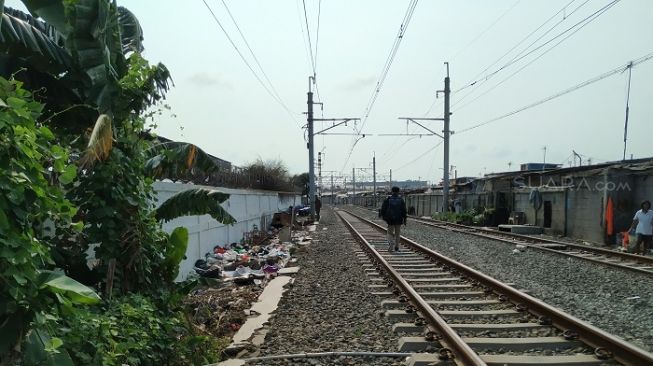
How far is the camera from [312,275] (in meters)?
12.1

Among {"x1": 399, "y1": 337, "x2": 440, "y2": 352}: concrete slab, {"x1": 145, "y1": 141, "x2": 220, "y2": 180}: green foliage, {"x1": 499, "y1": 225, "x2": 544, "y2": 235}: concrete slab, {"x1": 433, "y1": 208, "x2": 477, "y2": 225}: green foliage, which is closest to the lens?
{"x1": 399, "y1": 337, "x2": 440, "y2": 352}: concrete slab

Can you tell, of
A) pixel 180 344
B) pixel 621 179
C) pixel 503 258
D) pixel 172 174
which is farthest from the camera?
pixel 621 179

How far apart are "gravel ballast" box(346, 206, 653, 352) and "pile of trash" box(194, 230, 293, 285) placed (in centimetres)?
521

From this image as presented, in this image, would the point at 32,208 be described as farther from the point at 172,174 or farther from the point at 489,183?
the point at 489,183

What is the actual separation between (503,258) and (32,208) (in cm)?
1342

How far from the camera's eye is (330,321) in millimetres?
7559

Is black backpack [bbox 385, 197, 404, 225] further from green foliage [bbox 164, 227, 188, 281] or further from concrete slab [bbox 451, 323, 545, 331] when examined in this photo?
green foliage [bbox 164, 227, 188, 281]

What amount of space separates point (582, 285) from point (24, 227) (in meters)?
10.0

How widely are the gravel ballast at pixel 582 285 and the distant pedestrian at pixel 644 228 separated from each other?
9.21ft

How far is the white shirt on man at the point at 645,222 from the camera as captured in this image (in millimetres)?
14992

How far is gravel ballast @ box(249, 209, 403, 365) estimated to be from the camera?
6.10m

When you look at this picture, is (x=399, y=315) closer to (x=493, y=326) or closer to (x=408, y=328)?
(x=408, y=328)

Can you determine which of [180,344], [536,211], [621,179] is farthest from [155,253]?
[536,211]

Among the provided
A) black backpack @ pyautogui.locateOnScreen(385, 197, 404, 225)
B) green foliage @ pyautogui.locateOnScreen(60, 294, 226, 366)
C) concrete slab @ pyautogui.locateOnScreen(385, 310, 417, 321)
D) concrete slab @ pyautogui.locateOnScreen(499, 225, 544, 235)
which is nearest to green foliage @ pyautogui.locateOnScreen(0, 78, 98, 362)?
green foliage @ pyautogui.locateOnScreen(60, 294, 226, 366)
